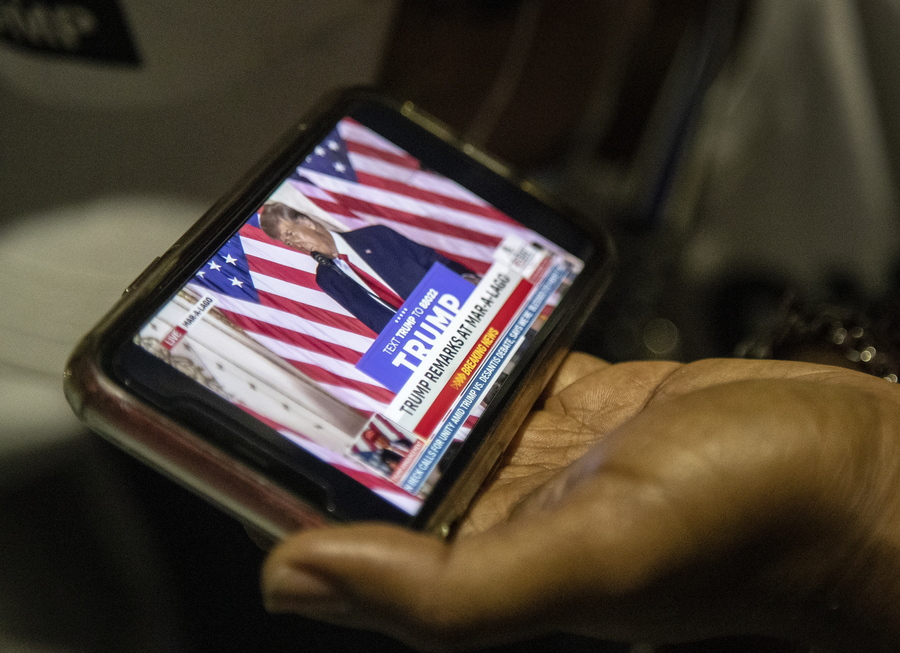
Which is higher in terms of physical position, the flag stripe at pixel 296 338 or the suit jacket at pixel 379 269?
the suit jacket at pixel 379 269

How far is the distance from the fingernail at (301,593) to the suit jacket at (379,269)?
0.65ft

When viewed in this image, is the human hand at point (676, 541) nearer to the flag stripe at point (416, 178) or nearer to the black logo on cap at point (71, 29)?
the flag stripe at point (416, 178)

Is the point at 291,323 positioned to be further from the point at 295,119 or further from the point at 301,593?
the point at 295,119

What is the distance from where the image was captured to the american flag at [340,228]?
0.51 m

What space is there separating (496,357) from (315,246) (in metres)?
0.17

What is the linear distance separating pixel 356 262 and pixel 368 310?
0.15ft

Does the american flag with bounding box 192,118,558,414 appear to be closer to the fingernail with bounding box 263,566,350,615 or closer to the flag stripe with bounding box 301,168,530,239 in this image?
the flag stripe with bounding box 301,168,530,239

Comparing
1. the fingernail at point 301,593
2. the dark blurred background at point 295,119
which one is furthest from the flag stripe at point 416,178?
the fingernail at point 301,593

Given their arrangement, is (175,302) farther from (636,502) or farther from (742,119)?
(742,119)

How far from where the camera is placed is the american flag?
51 cm

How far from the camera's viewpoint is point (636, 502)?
0.42m

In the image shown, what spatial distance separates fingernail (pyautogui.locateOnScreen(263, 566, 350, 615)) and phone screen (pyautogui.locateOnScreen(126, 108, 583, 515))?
0.08m

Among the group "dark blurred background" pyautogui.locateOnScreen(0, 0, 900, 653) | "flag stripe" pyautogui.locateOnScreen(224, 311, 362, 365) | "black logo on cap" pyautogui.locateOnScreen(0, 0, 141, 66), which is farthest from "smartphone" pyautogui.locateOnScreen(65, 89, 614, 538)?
"black logo on cap" pyautogui.locateOnScreen(0, 0, 141, 66)

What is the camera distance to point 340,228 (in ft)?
1.90
